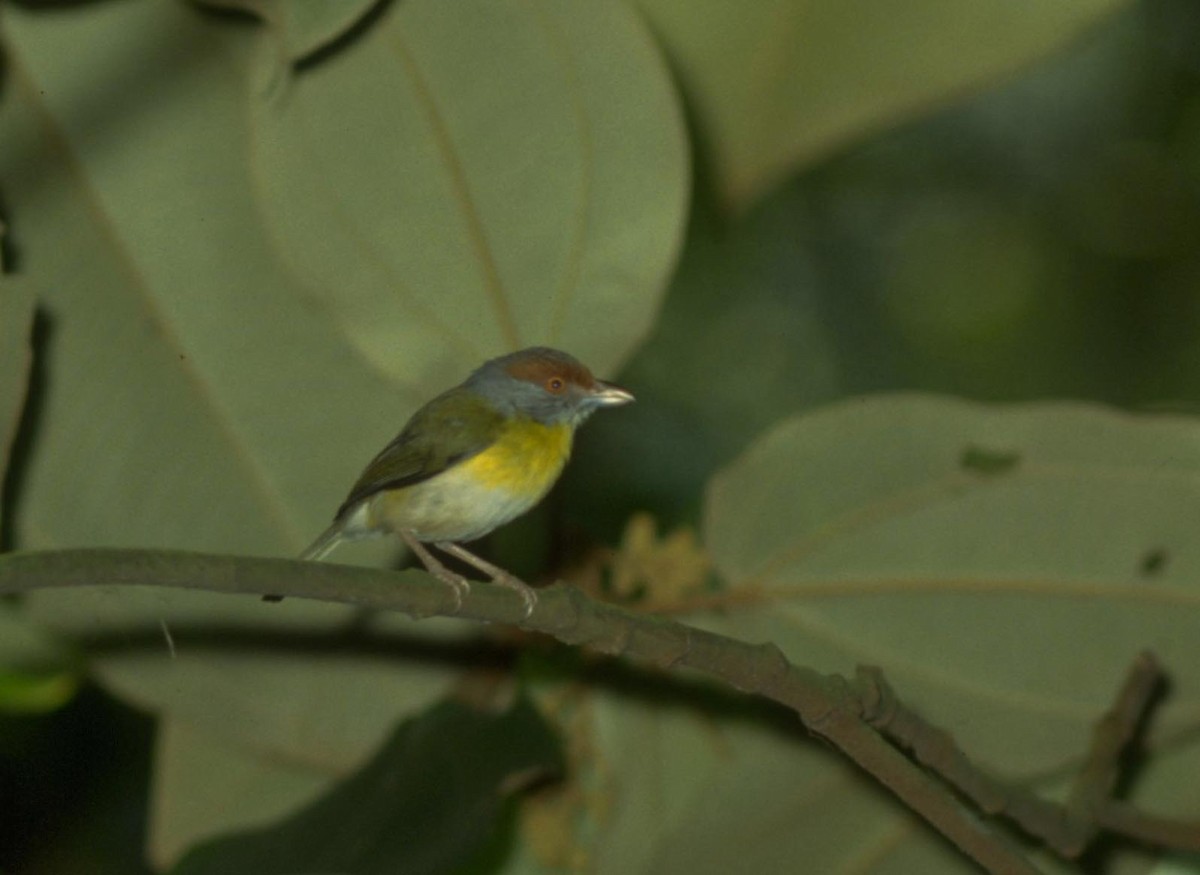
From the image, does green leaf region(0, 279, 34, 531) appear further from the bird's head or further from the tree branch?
the tree branch

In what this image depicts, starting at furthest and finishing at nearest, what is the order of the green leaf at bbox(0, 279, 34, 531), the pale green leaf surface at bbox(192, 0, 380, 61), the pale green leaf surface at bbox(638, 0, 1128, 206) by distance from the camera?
1. the pale green leaf surface at bbox(638, 0, 1128, 206)
2. the pale green leaf surface at bbox(192, 0, 380, 61)
3. the green leaf at bbox(0, 279, 34, 531)

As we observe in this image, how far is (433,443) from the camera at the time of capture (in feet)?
5.56

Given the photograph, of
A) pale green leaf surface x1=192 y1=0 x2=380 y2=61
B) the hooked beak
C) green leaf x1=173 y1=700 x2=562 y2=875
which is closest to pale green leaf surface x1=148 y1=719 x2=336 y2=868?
green leaf x1=173 y1=700 x2=562 y2=875

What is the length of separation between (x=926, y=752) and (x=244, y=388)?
1016 millimetres

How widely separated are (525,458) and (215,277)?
522mm

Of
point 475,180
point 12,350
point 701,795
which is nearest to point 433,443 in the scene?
point 475,180

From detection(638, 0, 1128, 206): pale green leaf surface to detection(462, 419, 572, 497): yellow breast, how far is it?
0.45 metres

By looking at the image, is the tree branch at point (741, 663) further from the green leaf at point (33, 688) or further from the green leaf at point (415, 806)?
the green leaf at point (33, 688)

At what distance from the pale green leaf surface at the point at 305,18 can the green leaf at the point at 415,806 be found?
0.91m

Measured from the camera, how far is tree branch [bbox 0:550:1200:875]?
90cm

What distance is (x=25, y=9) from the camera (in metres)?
1.72

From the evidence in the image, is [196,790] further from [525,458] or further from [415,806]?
[525,458]

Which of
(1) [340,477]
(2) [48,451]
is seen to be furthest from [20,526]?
(1) [340,477]

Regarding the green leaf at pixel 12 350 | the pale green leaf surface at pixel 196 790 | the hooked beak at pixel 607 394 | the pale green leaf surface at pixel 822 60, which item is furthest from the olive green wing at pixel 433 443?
the pale green leaf surface at pixel 196 790
